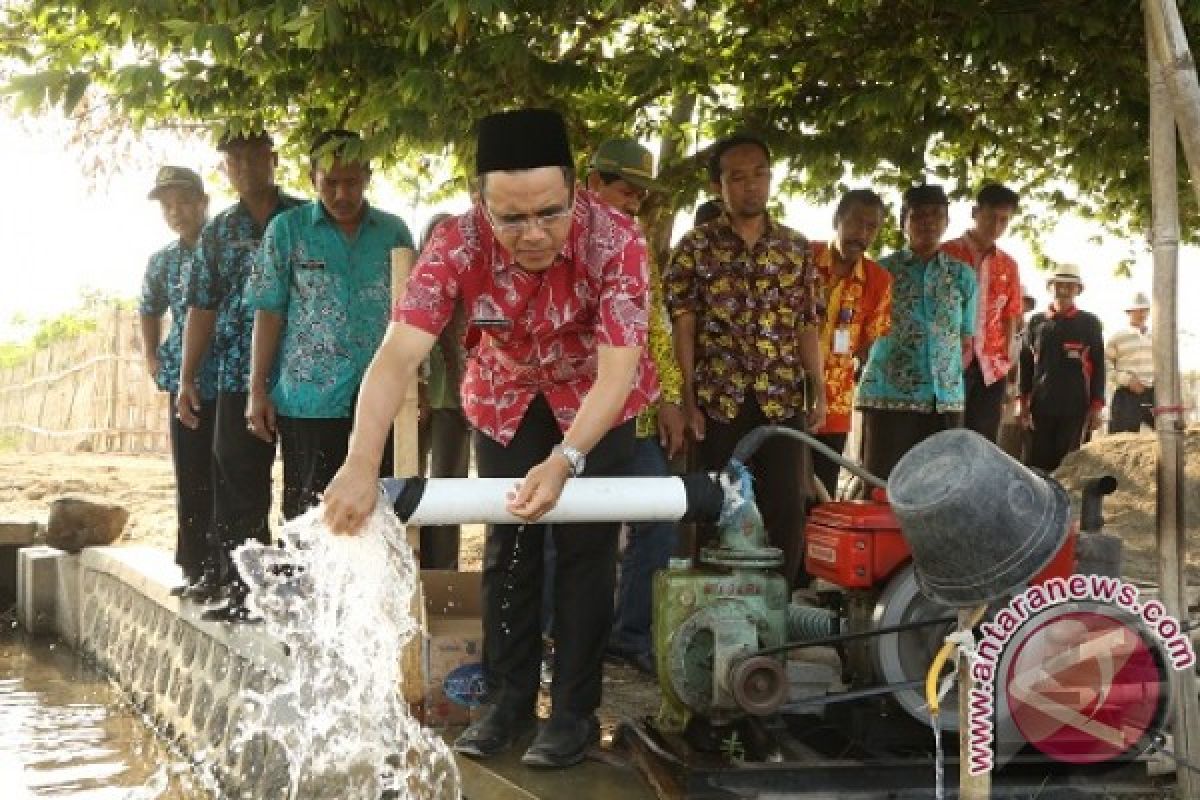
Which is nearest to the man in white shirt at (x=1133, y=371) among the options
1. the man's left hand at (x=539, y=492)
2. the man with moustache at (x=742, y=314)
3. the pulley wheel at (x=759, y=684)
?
the man with moustache at (x=742, y=314)

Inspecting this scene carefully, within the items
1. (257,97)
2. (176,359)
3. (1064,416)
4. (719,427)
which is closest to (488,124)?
(719,427)

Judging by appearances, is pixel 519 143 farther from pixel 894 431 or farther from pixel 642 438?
pixel 894 431

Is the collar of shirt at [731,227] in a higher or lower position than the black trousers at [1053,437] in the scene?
higher

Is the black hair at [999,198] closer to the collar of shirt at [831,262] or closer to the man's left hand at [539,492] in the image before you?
the collar of shirt at [831,262]

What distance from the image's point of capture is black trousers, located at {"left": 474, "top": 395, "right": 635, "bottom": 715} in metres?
4.07

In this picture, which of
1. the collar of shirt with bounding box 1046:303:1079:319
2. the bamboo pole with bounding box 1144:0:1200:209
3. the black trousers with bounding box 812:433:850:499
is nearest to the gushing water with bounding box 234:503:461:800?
the bamboo pole with bounding box 1144:0:1200:209

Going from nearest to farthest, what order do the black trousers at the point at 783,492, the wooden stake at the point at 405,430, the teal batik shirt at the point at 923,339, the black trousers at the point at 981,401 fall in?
the wooden stake at the point at 405,430 → the black trousers at the point at 783,492 → the teal batik shirt at the point at 923,339 → the black trousers at the point at 981,401

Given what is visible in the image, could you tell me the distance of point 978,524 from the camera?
268cm

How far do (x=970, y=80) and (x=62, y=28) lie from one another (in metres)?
4.33

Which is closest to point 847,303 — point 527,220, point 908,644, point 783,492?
point 783,492

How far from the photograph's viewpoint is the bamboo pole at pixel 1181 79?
3.90m

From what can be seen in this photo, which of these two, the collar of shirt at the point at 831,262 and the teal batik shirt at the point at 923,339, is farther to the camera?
the teal batik shirt at the point at 923,339

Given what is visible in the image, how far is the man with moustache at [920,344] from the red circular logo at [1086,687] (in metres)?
3.08

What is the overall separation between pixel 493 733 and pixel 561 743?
251 mm
